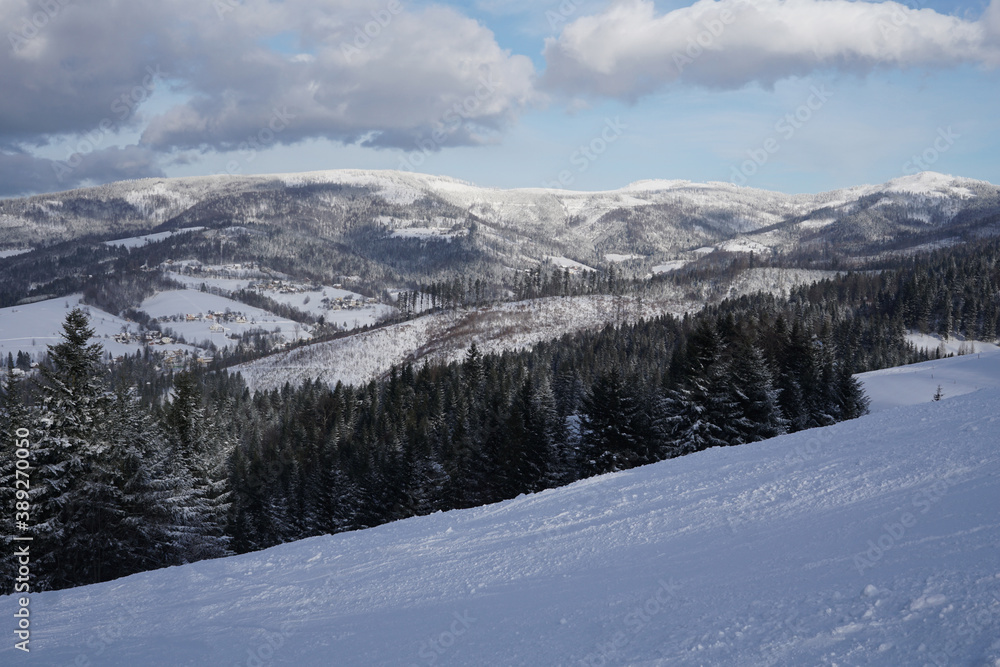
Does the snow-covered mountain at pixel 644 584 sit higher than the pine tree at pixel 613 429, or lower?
higher

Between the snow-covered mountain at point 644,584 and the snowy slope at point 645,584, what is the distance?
0.16ft

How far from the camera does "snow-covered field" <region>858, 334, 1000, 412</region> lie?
5609cm

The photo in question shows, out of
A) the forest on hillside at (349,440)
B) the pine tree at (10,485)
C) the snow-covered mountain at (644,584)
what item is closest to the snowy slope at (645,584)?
the snow-covered mountain at (644,584)

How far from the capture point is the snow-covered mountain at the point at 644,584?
8531 mm

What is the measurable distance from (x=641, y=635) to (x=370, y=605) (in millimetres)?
6505

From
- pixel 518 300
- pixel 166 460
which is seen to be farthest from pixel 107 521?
pixel 518 300

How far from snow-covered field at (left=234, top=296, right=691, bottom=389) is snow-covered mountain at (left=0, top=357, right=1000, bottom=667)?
125m

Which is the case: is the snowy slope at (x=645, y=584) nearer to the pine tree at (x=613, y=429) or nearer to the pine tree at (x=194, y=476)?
the pine tree at (x=194, y=476)

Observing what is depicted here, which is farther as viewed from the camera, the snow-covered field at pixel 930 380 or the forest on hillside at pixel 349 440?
the snow-covered field at pixel 930 380

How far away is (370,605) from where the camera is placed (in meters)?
13.3

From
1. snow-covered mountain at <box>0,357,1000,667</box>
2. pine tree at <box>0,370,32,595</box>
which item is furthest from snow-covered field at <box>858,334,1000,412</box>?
pine tree at <box>0,370,32,595</box>

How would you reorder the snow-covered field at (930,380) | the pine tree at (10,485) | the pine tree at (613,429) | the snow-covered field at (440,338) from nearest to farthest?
the pine tree at (10,485), the pine tree at (613,429), the snow-covered field at (930,380), the snow-covered field at (440,338)

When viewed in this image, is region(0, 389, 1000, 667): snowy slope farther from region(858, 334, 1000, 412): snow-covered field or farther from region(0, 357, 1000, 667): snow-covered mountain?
region(858, 334, 1000, 412): snow-covered field

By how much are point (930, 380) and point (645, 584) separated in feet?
215
